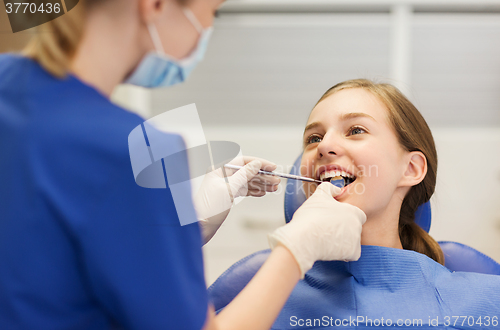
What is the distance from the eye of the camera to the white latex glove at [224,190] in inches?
51.3

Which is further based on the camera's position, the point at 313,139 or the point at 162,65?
the point at 313,139

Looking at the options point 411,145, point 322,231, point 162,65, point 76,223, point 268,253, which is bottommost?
point 268,253

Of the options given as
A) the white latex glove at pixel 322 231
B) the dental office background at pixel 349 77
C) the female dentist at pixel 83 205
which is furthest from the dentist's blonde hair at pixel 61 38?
the dental office background at pixel 349 77

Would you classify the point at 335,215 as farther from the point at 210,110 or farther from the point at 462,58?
the point at 462,58

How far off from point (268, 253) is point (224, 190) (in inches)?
12.5

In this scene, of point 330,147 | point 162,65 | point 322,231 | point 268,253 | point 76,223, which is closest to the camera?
point 76,223

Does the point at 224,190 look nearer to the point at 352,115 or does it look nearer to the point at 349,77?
the point at 352,115

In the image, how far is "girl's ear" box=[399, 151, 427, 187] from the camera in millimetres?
1347

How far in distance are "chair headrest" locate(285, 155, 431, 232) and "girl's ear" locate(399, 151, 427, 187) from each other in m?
0.20

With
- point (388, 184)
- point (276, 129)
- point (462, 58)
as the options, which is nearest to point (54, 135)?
point (388, 184)

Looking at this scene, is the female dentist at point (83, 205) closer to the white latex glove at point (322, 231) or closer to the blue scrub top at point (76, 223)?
the blue scrub top at point (76, 223)

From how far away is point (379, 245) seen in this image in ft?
4.39

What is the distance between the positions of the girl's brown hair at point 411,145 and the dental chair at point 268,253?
0.05 metres

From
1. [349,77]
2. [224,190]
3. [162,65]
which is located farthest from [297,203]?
[349,77]
